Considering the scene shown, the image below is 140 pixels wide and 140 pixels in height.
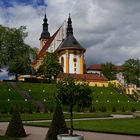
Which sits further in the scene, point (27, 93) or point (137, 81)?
point (137, 81)

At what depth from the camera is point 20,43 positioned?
273 ft

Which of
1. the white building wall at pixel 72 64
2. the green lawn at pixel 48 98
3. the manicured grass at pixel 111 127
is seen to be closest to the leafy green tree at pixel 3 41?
the green lawn at pixel 48 98

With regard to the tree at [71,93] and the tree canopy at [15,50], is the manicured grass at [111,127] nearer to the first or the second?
the tree at [71,93]

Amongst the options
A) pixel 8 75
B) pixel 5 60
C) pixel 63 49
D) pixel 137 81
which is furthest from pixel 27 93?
pixel 137 81

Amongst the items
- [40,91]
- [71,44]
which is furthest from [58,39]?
[40,91]

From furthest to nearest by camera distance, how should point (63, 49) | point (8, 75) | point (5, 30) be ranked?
point (63, 49) → point (8, 75) → point (5, 30)

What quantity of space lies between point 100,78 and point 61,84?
278ft

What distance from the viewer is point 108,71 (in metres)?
129

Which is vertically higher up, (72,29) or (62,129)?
(72,29)

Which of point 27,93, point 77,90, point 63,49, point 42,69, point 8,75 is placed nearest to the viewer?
point 77,90

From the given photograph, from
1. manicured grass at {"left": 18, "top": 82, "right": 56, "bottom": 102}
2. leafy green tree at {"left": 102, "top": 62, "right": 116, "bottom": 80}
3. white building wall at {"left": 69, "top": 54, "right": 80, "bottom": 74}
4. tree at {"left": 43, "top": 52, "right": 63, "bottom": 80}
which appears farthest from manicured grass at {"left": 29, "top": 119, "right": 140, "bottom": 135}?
leafy green tree at {"left": 102, "top": 62, "right": 116, "bottom": 80}

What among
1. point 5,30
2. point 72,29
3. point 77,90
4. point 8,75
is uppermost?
point 72,29

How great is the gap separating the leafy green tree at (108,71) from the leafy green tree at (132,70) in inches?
562

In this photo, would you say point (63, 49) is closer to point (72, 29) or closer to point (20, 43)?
point (72, 29)
